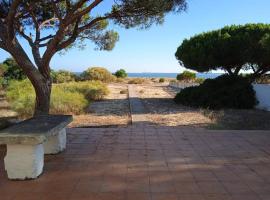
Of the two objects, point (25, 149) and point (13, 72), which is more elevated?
point (13, 72)

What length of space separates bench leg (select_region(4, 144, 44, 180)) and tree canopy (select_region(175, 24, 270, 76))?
1354 centimetres

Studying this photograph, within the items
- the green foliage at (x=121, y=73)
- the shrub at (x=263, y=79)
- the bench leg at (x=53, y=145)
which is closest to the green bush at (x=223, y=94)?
the shrub at (x=263, y=79)

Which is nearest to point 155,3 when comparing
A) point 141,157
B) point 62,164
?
point 141,157

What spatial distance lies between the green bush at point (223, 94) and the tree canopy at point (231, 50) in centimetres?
124

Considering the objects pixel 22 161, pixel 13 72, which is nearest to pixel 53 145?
pixel 22 161

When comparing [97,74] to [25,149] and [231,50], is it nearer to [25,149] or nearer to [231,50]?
[231,50]

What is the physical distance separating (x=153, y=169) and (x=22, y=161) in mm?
1840

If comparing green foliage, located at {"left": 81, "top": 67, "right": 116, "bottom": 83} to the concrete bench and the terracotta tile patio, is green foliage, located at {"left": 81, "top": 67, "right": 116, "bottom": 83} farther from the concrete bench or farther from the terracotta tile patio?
the concrete bench

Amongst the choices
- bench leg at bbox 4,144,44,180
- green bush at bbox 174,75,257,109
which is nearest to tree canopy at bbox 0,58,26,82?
green bush at bbox 174,75,257,109

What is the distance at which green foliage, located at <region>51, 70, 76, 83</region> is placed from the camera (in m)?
37.1

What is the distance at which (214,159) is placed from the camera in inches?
257

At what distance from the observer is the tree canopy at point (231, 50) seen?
17531 mm

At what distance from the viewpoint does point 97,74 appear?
4366 cm

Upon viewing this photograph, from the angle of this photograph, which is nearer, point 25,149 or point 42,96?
point 25,149
